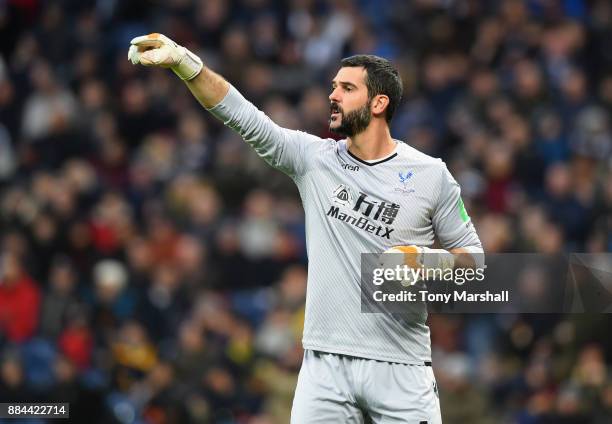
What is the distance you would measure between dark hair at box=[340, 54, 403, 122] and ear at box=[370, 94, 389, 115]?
2 centimetres

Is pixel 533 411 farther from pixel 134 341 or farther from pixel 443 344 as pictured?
pixel 134 341

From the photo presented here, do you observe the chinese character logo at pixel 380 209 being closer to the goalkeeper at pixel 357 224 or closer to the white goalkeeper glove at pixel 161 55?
the goalkeeper at pixel 357 224

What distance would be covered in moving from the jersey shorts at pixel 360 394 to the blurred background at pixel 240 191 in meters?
4.33

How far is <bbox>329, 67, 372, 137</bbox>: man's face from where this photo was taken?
5.91 m

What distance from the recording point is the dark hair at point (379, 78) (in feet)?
19.6

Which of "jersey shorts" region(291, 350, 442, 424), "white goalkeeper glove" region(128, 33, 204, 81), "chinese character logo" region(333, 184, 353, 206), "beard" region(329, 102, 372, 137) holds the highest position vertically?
"white goalkeeper glove" region(128, 33, 204, 81)

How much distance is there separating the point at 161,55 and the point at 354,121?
1.01 m

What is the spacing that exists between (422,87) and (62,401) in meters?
5.93

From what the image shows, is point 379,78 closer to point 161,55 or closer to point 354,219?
point 354,219

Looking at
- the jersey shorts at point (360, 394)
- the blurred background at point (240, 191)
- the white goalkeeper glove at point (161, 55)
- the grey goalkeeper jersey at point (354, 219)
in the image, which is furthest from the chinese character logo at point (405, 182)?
the blurred background at point (240, 191)

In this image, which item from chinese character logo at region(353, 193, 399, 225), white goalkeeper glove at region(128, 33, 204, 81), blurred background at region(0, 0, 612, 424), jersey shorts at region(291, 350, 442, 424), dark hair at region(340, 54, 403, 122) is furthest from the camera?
blurred background at region(0, 0, 612, 424)

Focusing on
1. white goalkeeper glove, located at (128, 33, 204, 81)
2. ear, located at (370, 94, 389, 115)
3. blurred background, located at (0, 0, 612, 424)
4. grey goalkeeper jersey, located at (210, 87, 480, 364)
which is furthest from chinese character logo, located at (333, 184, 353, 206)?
blurred background, located at (0, 0, 612, 424)

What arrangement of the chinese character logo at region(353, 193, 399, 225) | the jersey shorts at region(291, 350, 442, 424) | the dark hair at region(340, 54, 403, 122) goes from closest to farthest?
the jersey shorts at region(291, 350, 442, 424), the chinese character logo at region(353, 193, 399, 225), the dark hair at region(340, 54, 403, 122)

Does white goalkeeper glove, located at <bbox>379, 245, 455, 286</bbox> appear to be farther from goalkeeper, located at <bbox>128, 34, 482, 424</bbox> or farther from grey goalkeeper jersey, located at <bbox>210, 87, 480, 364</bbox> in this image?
grey goalkeeper jersey, located at <bbox>210, 87, 480, 364</bbox>
